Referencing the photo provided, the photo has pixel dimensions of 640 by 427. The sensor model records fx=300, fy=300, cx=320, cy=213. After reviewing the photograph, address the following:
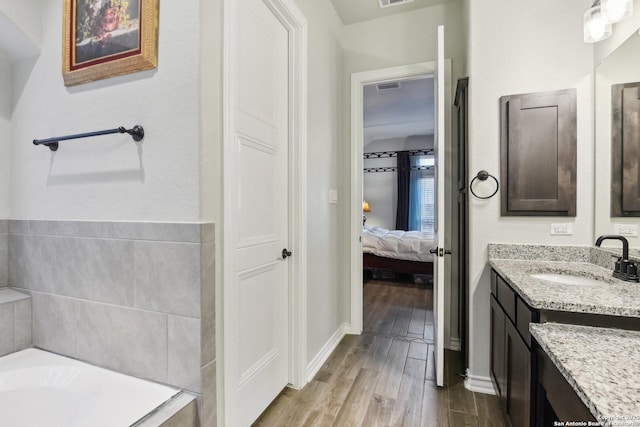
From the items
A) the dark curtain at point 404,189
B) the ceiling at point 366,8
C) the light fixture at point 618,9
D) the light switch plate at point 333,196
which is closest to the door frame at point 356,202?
the light switch plate at point 333,196

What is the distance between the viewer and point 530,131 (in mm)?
1907

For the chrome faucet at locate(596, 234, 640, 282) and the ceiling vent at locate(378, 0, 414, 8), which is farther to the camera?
the ceiling vent at locate(378, 0, 414, 8)

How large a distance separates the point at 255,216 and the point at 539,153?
5.93ft

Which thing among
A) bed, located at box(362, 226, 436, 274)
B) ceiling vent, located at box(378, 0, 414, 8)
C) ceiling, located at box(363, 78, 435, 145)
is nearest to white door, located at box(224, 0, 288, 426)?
ceiling vent, located at box(378, 0, 414, 8)

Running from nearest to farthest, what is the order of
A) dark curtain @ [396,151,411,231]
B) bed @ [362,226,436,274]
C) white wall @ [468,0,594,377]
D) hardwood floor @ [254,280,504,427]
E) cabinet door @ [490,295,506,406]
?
1. cabinet door @ [490,295,506,406]
2. hardwood floor @ [254,280,504,427]
3. white wall @ [468,0,594,377]
4. bed @ [362,226,436,274]
5. dark curtain @ [396,151,411,231]

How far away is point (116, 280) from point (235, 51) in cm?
119

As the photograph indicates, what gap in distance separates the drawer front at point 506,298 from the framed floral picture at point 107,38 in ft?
6.30

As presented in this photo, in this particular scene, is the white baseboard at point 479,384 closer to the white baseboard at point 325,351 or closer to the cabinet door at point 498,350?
the cabinet door at point 498,350

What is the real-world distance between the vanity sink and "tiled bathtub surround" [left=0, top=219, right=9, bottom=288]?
113 inches

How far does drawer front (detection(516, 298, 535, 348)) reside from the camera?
45.9 inches

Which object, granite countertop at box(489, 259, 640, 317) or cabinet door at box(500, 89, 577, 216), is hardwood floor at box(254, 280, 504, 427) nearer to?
granite countertop at box(489, 259, 640, 317)

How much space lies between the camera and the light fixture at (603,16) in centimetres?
149

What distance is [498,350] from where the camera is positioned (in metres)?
1.71

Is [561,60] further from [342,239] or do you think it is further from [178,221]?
[178,221]
